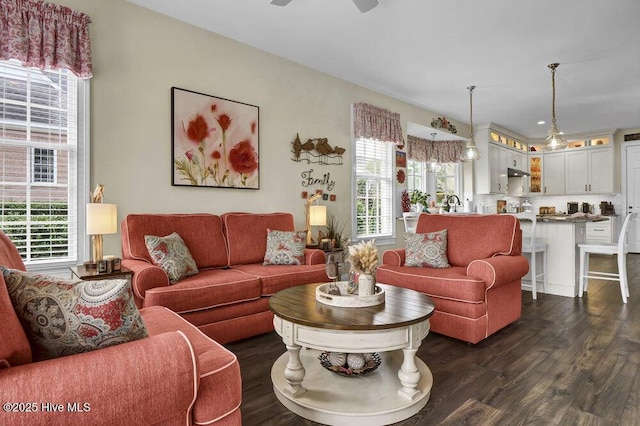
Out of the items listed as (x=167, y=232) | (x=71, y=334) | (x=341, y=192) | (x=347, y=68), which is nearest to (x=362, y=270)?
(x=71, y=334)

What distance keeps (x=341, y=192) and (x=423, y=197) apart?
1754 millimetres

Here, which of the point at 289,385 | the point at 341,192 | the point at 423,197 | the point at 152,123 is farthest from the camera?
the point at 423,197

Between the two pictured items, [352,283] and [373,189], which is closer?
[352,283]

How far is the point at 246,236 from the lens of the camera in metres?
3.61

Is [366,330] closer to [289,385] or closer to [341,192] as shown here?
[289,385]

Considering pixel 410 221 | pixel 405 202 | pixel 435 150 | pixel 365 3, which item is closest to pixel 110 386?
pixel 365 3

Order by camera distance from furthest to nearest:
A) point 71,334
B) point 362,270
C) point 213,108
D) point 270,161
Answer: point 270,161 < point 213,108 < point 362,270 < point 71,334

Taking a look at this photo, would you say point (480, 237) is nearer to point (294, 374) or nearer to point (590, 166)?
point (294, 374)

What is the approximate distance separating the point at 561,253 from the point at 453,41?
9.20ft

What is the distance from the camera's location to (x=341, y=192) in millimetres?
5125

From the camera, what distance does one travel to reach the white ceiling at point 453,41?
3.29 metres

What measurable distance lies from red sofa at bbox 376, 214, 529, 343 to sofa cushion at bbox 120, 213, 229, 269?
156cm

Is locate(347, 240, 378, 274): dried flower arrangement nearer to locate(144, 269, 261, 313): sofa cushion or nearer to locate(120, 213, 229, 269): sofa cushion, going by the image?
locate(144, 269, 261, 313): sofa cushion

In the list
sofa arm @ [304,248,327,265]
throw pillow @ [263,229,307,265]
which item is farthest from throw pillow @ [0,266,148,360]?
sofa arm @ [304,248,327,265]
